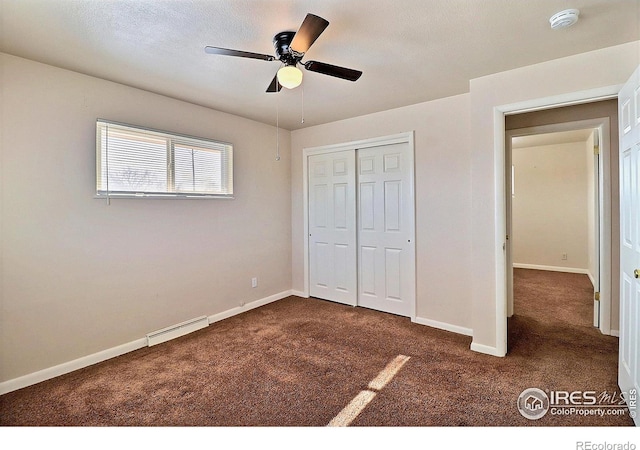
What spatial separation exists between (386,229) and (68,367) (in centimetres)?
329

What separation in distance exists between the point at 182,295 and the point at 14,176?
1.68 metres

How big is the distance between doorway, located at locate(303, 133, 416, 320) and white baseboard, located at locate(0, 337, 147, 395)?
228 cm

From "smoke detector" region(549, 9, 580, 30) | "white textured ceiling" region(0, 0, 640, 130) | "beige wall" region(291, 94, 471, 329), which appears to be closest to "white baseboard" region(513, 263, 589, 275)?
"beige wall" region(291, 94, 471, 329)

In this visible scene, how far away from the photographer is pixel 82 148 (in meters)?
2.53

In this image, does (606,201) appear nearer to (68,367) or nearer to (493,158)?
(493,158)

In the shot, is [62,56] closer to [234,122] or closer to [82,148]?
[82,148]

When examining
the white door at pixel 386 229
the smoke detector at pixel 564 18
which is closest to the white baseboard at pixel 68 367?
the white door at pixel 386 229

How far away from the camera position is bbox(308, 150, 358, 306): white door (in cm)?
403

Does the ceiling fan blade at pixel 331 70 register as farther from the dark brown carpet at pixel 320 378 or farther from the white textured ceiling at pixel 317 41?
the dark brown carpet at pixel 320 378

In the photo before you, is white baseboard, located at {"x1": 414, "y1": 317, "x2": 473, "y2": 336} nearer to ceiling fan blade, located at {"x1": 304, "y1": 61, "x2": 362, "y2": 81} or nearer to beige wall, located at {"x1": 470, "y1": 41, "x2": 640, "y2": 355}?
beige wall, located at {"x1": 470, "y1": 41, "x2": 640, "y2": 355}

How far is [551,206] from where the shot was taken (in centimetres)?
608

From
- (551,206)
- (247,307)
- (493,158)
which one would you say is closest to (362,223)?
(493,158)

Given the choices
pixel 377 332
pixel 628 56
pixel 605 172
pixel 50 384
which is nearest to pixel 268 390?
pixel 377 332

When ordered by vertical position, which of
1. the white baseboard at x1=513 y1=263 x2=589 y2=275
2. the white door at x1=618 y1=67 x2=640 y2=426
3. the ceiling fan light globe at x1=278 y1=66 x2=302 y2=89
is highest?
the ceiling fan light globe at x1=278 y1=66 x2=302 y2=89
